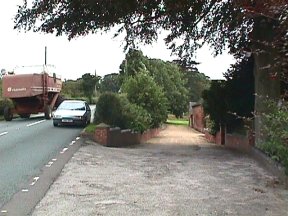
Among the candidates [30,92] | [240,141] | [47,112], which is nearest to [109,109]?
[240,141]

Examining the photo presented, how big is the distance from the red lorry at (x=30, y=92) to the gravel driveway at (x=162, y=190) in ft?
62.7

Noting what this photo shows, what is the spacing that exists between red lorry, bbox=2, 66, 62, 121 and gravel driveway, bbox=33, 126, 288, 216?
62.7ft

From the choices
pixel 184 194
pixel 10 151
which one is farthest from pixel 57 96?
pixel 184 194

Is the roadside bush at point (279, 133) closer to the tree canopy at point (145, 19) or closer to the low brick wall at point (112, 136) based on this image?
the tree canopy at point (145, 19)

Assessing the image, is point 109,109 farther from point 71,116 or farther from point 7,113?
point 7,113

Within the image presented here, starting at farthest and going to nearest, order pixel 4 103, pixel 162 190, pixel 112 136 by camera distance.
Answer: pixel 4 103 < pixel 112 136 < pixel 162 190

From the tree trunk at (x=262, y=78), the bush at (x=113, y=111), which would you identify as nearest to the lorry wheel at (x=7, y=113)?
the bush at (x=113, y=111)

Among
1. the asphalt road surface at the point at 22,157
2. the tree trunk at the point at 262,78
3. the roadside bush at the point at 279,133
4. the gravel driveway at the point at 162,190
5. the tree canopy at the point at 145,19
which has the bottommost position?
the gravel driveway at the point at 162,190

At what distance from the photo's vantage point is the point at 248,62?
61.5 ft

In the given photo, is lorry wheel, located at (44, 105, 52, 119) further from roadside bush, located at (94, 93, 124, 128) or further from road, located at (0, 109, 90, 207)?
road, located at (0, 109, 90, 207)

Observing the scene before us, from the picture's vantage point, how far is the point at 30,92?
98.6 feet

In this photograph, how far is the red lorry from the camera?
30.0 metres

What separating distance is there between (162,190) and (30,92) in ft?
76.6

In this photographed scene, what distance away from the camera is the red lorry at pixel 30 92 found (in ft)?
98.6
